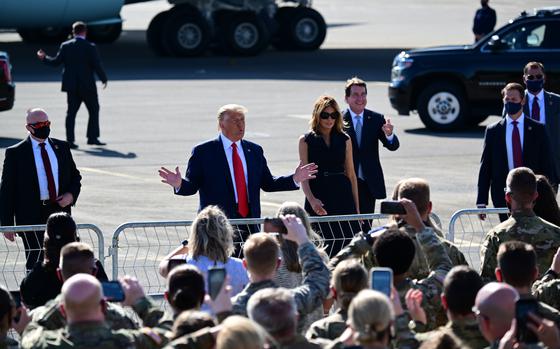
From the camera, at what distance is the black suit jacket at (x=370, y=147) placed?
1138 centimetres

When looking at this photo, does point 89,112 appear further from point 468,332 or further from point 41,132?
point 468,332

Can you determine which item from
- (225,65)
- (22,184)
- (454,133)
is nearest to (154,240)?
(22,184)

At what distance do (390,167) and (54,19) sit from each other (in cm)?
1487

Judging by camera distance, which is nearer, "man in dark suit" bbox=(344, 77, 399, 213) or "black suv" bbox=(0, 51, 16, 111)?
"man in dark suit" bbox=(344, 77, 399, 213)

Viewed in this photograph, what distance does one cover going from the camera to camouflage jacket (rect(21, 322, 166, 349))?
19.1 ft

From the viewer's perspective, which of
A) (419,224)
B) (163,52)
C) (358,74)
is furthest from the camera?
(163,52)

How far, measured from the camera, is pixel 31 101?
997 inches

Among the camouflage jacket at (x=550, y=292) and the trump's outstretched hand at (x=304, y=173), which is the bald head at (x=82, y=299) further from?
the trump's outstretched hand at (x=304, y=173)

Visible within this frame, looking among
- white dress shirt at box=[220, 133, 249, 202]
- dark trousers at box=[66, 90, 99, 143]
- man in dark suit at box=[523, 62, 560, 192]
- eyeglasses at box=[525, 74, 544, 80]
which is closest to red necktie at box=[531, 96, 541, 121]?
man in dark suit at box=[523, 62, 560, 192]

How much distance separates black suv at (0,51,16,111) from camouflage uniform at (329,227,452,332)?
13685 millimetres

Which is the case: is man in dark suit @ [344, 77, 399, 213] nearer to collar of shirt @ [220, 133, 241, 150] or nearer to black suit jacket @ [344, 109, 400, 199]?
black suit jacket @ [344, 109, 400, 199]

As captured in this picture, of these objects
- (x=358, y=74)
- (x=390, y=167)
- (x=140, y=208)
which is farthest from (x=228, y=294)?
(x=358, y=74)

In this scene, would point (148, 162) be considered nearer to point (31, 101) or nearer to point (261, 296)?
point (31, 101)

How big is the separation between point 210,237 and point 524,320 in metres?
2.62
